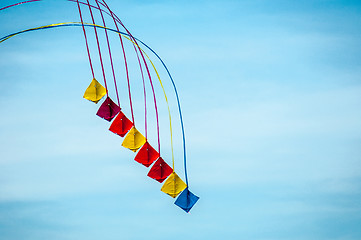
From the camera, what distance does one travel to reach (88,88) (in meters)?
26.7

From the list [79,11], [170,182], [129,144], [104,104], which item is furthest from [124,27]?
[170,182]

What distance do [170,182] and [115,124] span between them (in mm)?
3767

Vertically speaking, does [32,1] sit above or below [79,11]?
below

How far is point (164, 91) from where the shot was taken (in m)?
25.5

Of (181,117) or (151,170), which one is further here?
(151,170)

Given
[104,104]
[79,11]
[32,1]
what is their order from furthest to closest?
[104,104], [79,11], [32,1]

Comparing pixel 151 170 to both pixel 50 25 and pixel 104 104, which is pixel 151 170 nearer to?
pixel 104 104

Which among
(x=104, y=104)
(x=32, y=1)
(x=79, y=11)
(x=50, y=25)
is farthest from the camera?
(x=104, y=104)

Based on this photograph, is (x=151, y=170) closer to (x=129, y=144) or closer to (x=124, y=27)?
(x=129, y=144)

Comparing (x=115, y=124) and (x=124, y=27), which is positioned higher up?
(x=124, y=27)

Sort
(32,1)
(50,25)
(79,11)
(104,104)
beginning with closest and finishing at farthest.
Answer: (50,25)
(32,1)
(79,11)
(104,104)

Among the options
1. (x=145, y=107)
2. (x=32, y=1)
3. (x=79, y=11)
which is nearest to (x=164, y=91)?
(x=145, y=107)

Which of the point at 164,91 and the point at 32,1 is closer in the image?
the point at 32,1

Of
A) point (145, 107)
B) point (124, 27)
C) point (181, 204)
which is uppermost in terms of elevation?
point (124, 27)
